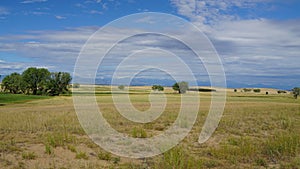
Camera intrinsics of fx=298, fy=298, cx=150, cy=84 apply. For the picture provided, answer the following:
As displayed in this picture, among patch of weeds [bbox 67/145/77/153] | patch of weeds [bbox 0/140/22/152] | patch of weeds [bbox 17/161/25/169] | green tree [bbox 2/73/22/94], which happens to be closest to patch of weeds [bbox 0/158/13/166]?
patch of weeds [bbox 17/161/25/169]

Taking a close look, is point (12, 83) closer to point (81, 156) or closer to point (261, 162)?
point (81, 156)

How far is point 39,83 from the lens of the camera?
98.2 m

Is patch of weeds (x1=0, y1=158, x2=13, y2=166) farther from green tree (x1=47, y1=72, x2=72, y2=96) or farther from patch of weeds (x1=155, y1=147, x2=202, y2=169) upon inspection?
green tree (x1=47, y1=72, x2=72, y2=96)

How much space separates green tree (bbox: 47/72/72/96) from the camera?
9650 cm

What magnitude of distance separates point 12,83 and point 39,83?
35.1ft

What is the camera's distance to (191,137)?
50.1 ft

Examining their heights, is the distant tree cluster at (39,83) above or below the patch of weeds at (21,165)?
above

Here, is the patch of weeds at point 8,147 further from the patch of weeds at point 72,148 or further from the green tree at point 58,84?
the green tree at point 58,84

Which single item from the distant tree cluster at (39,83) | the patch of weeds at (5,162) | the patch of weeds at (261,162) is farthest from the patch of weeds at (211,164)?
the distant tree cluster at (39,83)

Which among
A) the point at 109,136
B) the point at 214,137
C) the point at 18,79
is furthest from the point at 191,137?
the point at 18,79

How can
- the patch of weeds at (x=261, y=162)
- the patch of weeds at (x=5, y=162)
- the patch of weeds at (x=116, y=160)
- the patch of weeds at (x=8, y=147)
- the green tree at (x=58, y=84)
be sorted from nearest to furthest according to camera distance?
the patch of weeds at (x=5, y=162)
the patch of weeds at (x=261, y=162)
the patch of weeds at (x=116, y=160)
the patch of weeds at (x=8, y=147)
the green tree at (x=58, y=84)

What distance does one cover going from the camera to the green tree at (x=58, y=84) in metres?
96.5

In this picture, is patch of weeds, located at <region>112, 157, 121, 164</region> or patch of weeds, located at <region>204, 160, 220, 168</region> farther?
patch of weeds, located at <region>112, 157, 121, 164</region>

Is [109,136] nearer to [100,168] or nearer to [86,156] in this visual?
[86,156]
